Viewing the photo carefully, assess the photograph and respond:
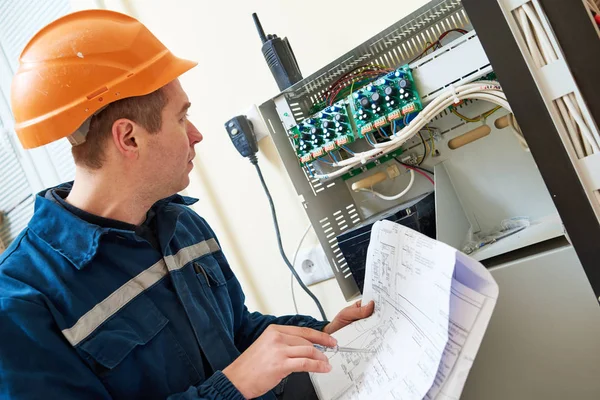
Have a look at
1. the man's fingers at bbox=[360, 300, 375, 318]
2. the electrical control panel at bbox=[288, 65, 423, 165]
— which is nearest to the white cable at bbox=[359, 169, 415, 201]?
the electrical control panel at bbox=[288, 65, 423, 165]

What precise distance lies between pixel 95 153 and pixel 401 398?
0.70 m

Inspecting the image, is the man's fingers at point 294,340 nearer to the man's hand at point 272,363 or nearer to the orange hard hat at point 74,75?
the man's hand at point 272,363

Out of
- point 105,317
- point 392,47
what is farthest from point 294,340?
point 392,47

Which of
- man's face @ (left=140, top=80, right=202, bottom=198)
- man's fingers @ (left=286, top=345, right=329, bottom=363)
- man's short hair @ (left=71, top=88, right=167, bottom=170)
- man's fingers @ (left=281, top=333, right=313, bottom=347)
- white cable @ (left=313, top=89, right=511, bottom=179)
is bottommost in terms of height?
man's fingers @ (left=286, top=345, right=329, bottom=363)

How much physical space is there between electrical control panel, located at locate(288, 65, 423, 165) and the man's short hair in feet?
1.00

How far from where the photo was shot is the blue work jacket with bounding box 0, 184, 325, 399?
0.74m

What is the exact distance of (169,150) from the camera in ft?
3.11

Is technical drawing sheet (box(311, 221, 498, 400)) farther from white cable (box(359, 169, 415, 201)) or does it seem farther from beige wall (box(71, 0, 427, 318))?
beige wall (box(71, 0, 427, 318))

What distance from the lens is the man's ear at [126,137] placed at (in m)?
0.91

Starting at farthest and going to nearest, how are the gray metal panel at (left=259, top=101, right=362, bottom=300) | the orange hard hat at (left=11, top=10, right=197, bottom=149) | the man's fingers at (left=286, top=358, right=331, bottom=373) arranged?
the gray metal panel at (left=259, top=101, right=362, bottom=300)
the orange hard hat at (left=11, top=10, right=197, bottom=149)
the man's fingers at (left=286, top=358, right=331, bottom=373)

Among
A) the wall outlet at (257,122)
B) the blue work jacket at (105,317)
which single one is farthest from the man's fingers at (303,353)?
the wall outlet at (257,122)

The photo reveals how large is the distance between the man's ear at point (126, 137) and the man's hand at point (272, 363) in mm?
436

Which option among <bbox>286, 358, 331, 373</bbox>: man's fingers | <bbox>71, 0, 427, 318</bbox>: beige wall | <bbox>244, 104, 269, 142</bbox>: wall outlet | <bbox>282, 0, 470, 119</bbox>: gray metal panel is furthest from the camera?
<bbox>244, 104, 269, 142</bbox>: wall outlet

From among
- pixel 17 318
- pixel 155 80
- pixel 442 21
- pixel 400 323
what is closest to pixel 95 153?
pixel 155 80
